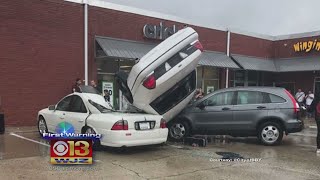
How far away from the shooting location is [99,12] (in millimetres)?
16578

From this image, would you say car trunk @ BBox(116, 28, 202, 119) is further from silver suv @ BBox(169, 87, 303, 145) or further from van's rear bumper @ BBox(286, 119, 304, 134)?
van's rear bumper @ BBox(286, 119, 304, 134)

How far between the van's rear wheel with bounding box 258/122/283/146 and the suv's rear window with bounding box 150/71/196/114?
227cm

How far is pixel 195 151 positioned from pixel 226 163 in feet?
5.00

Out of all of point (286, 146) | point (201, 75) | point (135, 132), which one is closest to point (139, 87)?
point (135, 132)

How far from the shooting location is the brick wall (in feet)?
45.4

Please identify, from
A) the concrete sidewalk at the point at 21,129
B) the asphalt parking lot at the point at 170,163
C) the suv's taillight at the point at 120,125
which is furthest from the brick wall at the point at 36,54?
the suv's taillight at the point at 120,125

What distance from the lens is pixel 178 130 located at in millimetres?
11562

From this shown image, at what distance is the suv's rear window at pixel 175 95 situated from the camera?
10227mm

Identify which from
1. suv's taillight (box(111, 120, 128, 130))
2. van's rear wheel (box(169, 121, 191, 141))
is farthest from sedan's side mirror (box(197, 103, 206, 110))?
suv's taillight (box(111, 120, 128, 130))

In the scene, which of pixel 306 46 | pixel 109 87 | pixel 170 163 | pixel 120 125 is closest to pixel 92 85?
pixel 109 87

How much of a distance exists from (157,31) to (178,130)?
824cm

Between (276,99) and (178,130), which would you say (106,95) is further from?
(276,99)

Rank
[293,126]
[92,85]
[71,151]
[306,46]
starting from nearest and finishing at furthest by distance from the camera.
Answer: [71,151], [293,126], [92,85], [306,46]

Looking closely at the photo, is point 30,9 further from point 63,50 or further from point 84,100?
point 84,100
